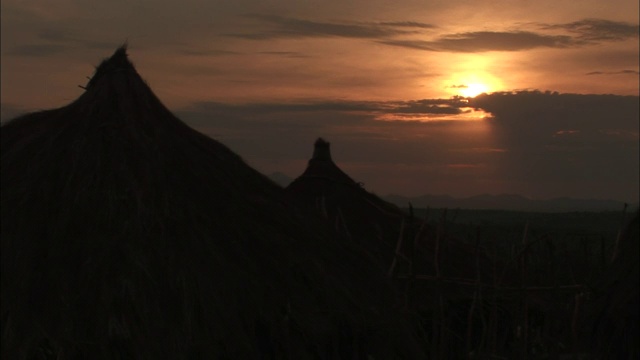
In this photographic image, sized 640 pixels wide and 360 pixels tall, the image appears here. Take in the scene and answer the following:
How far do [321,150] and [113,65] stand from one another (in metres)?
5.73

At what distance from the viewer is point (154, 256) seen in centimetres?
764

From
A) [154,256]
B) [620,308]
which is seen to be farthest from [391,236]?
[620,308]

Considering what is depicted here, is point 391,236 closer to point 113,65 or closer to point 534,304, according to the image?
point 534,304

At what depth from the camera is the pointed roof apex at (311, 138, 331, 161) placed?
48.4 ft

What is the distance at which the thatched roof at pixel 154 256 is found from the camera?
24.1ft

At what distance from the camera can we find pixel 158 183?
27.3 feet

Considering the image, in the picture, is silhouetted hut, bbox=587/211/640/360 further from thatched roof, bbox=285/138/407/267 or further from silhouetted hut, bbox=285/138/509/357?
thatched roof, bbox=285/138/407/267

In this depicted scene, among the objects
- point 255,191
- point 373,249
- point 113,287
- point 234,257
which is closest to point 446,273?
point 373,249

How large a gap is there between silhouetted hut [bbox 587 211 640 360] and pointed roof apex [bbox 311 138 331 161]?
7.68m

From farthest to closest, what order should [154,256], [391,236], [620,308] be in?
[391,236]
[154,256]
[620,308]

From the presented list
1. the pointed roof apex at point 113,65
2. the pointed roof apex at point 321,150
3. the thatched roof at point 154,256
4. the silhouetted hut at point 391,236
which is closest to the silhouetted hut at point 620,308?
the thatched roof at point 154,256

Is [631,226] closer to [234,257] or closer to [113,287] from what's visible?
[234,257]

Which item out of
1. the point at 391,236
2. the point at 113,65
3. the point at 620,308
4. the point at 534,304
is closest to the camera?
the point at 620,308

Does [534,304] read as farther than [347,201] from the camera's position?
No
